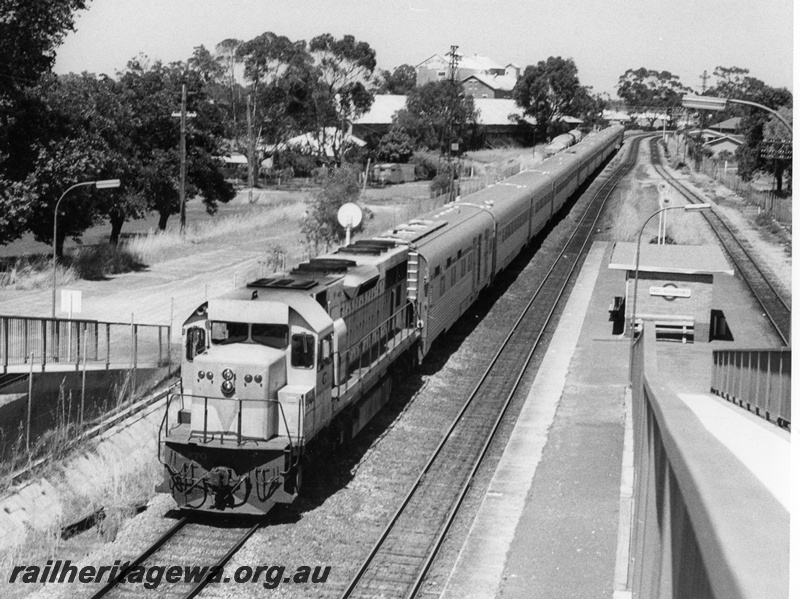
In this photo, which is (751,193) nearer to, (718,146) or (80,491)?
(718,146)

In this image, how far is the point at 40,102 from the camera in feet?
134

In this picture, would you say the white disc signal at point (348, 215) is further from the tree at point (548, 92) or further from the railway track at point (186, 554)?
the tree at point (548, 92)

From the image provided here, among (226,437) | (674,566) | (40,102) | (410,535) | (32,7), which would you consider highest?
(32,7)

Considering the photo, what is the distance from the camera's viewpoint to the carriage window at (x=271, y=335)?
669 inches

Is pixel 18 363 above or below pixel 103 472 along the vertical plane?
above

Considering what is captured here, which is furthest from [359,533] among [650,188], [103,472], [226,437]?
[650,188]

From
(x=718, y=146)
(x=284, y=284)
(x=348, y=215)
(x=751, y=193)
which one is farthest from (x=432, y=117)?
(x=284, y=284)

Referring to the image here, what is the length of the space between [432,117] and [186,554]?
286ft

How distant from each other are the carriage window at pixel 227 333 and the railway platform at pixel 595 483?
5596 millimetres

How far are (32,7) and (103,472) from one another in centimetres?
2617

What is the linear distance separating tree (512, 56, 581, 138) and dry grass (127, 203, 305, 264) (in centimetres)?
4366

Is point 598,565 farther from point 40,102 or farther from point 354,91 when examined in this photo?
point 354,91

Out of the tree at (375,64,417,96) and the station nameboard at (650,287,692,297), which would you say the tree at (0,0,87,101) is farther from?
the tree at (375,64,417,96)

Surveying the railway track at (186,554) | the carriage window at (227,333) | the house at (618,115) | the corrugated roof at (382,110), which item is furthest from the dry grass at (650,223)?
the house at (618,115)
